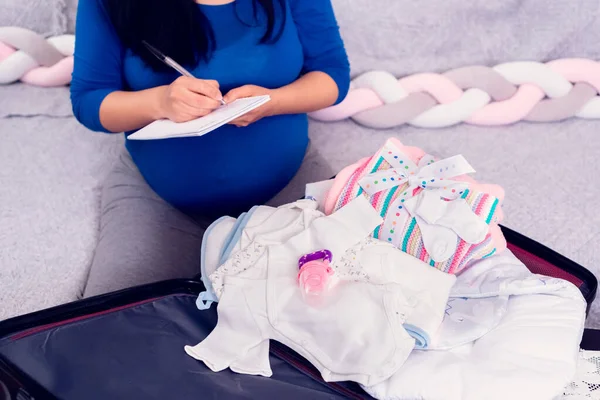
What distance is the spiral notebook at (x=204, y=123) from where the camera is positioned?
72 centimetres

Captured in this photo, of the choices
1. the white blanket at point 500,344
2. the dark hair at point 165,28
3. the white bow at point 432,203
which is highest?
the dark hair at point 165,28

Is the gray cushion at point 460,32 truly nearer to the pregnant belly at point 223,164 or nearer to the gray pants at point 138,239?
the pregnant belly at point 223,164

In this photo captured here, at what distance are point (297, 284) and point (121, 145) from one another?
2.10ft

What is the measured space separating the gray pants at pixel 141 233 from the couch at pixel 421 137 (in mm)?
68

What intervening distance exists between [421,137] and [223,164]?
18.9 inches

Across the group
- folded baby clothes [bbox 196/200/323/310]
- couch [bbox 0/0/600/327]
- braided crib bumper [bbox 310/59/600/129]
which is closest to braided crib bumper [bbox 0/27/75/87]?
couch [bbox 0/0/600/327]

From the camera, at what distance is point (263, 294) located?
0.72m

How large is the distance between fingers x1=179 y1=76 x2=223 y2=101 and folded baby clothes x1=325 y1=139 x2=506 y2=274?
198 millimetres

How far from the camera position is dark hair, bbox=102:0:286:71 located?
0.89 meters

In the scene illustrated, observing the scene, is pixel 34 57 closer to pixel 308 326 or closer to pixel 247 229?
pixel 247 229

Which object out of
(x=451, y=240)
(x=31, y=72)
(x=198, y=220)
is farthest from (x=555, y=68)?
(x=31, y=72)

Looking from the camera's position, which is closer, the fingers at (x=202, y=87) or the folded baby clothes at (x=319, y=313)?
the folded baby clothes at (x=319, y=313)

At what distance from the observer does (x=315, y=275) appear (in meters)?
0.70

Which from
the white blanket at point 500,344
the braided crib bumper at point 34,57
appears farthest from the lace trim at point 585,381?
the braided crib bumper at point 34,57
